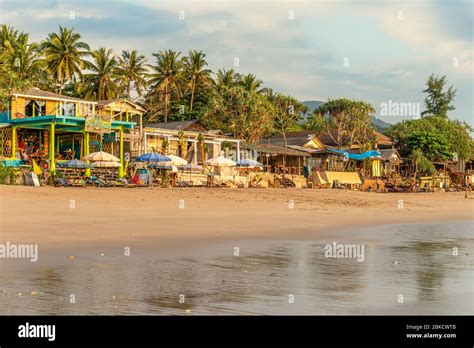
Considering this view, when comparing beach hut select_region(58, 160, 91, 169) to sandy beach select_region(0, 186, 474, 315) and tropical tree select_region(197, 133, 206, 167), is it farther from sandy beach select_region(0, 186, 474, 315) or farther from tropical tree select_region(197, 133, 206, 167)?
tropical tree select_region(197, 133, 206, 167)

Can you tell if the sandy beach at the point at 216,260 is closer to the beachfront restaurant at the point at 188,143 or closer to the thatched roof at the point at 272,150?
the beachfront restaurant at the point at 188,143

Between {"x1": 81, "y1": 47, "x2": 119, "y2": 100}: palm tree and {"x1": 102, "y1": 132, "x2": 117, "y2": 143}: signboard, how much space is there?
20687 mm

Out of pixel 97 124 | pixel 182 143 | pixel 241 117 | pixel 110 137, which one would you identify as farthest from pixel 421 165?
pixel 97 124

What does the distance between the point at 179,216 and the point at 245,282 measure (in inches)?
402

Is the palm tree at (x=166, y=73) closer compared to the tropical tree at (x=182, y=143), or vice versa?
the tropical tree at (x=182, y=143)

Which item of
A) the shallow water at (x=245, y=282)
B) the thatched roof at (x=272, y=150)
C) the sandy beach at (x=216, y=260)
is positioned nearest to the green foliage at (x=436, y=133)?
the thatched roof at (x=272, y=150)

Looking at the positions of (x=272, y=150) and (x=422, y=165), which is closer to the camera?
(x=272, y=150)

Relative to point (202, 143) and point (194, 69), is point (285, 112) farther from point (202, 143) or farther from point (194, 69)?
point (202, 143)

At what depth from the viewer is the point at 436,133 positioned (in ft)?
215

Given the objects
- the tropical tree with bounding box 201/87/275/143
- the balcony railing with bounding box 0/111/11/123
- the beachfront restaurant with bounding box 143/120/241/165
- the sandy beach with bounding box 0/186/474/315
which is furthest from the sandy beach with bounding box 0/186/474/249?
the tropical tree with bounding box 201/87/275/143

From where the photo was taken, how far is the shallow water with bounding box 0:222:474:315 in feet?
23.7

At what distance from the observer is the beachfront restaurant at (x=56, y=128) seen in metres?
35.9
